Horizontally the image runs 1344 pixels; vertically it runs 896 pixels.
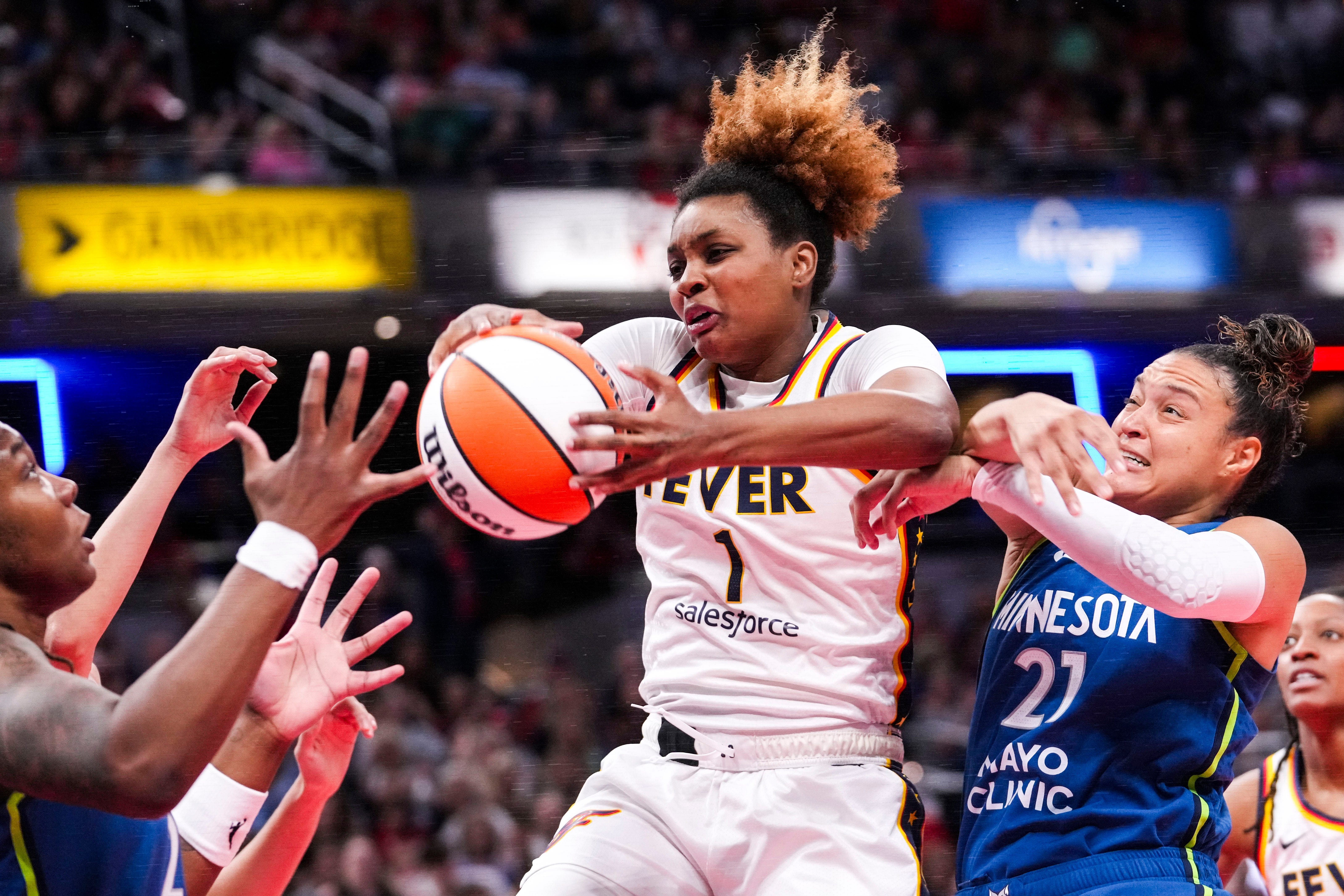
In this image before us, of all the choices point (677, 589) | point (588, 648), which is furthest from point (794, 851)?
point (588, 648)

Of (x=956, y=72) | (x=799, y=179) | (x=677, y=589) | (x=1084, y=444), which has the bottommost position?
(x=677, y=589)

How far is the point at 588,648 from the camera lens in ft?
27.9

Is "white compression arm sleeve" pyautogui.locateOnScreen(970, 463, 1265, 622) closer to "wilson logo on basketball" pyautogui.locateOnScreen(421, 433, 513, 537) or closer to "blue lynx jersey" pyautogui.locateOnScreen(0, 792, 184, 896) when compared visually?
"wilson logo on basketball" pyautogui.locateOnScreen(421, 433, 513, 537)

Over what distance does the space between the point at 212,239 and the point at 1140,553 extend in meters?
7.24

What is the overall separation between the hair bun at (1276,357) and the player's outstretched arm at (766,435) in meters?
0.89

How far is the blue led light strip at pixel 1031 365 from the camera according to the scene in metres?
5.11

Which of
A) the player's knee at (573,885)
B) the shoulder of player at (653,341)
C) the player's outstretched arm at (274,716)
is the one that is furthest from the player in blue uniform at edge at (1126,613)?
the player's outstretched arm at (274,716)

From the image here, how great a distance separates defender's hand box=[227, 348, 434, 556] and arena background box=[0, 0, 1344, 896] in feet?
13.4

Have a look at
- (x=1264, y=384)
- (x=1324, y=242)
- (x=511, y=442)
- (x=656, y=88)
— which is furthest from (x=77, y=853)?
(x=1324, y=242)

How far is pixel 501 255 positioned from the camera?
8.94m

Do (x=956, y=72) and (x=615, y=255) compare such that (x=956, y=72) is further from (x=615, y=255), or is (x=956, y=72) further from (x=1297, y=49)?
(x=615, y=255)

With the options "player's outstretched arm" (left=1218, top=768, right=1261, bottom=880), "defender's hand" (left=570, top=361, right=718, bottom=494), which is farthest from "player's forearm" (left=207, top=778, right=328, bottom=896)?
"player's outstretched arm" (left=1218, top=768, right=1261, bottom=880)

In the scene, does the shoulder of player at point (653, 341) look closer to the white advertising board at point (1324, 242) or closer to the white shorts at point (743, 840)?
the white shorts at point (743, 840)

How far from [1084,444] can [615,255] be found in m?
6.66
